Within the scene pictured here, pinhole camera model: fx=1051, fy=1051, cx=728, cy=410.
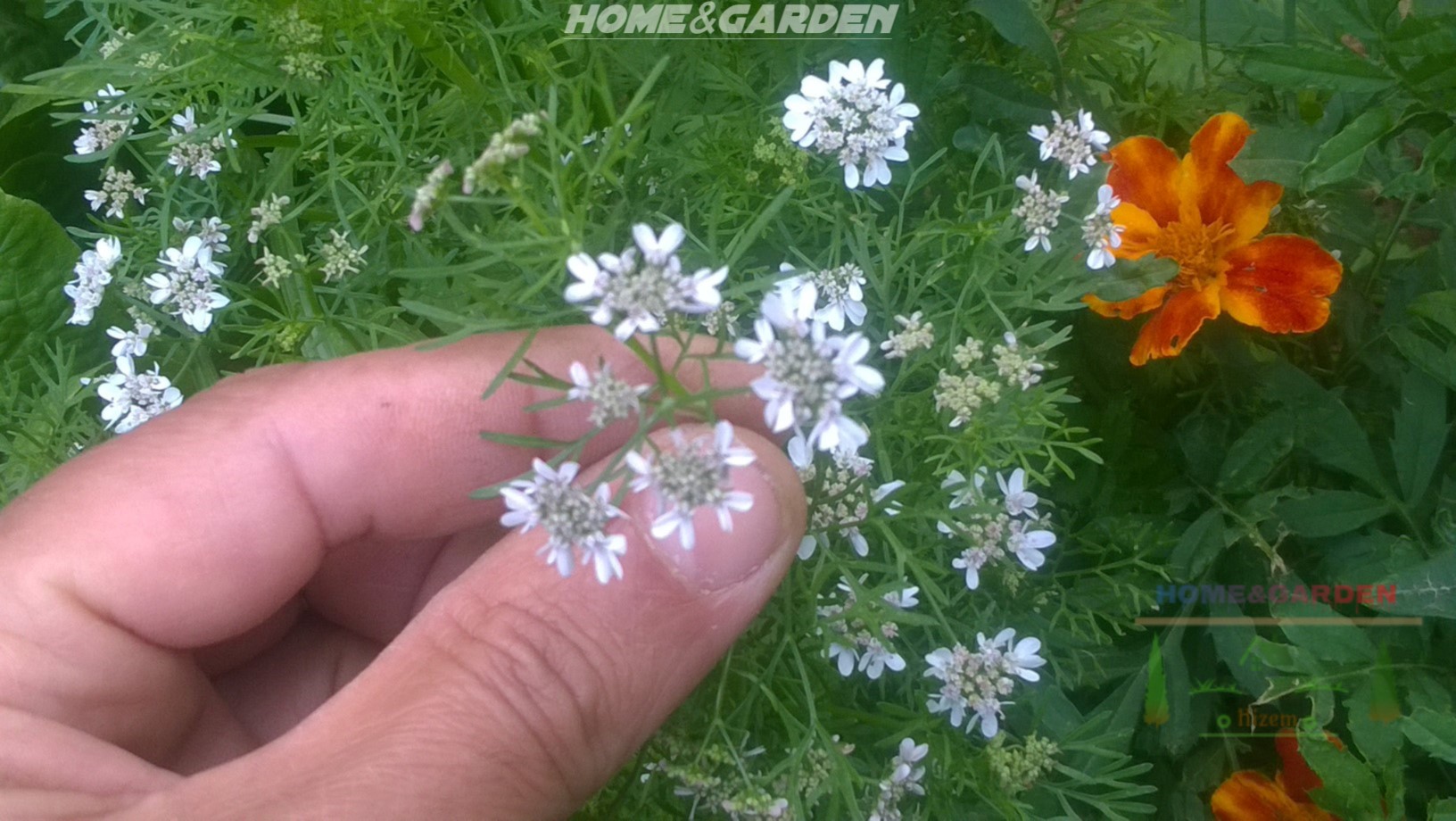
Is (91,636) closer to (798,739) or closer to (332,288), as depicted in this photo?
(332,288)

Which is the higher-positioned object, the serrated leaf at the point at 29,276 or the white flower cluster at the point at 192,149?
the white flower cluster at the point at 192,149

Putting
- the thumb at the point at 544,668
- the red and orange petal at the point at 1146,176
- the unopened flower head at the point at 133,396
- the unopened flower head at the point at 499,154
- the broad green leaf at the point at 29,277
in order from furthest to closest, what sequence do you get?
1. the broad green leaf at the point at 29,277
2. the red and orange petal at the point at 1146,176
3. the unopened flower head at the point at 133,396
4. the thumb at the point at 544,668
5. the unopened flower head at the point at 499,154

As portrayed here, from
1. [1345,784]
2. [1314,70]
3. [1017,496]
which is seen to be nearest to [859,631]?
[1017,496]

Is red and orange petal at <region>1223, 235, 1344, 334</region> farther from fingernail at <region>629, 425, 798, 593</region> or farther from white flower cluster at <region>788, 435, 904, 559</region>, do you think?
fingernail at <region>629, 425, 798, 593</region>

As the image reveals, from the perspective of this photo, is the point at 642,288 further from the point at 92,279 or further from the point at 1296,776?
the point at 1296,776

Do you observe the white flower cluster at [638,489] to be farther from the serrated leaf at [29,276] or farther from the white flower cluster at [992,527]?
the serrated leaf at [29,276]

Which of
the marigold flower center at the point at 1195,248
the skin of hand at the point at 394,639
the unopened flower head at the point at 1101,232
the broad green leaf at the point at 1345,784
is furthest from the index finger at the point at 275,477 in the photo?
the broad green leaf at the point at 1345,784

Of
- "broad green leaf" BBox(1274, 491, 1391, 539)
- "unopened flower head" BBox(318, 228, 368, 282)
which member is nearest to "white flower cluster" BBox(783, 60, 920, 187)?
"unopened flower head" BBox(318, 228, 368, 282)
